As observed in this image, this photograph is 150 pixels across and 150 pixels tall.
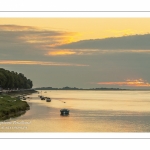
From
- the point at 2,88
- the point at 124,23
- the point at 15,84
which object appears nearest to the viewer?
the point at 124,23

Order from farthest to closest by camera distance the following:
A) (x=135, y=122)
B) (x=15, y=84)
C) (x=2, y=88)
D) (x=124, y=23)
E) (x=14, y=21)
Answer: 1. (x=15, y=84)
2. (x=2, y=88)
3. (x=135, y=122)
4. (x=124, y=23)
5. (x=14, y=21)

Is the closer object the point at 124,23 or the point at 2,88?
the point at 124,23
